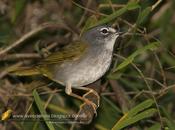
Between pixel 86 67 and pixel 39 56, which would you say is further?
pixel 39 56

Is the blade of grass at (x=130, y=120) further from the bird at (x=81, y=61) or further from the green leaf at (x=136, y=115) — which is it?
the bird at (x=81, y=61)

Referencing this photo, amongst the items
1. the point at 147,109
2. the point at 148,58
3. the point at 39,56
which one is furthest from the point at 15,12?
the point at 147,109

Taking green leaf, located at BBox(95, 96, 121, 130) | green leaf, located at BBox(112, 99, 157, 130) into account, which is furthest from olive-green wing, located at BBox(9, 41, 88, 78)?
green leaf, located at BBox(112, 99, 157, 130)

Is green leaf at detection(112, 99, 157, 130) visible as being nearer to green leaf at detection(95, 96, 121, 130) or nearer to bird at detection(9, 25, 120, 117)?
bird at detection(9, 25, 120, 117)

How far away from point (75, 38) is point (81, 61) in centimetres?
103

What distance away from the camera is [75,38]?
568 cm

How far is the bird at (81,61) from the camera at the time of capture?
15.1ft

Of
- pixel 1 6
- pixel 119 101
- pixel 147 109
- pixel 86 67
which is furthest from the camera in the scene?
pixel 1 6

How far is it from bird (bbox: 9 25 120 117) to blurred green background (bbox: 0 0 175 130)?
5.2 inches

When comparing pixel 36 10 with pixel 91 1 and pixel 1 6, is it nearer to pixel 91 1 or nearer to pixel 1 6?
pixel 1 6

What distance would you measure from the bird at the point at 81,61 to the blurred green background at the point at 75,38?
0.13 meters

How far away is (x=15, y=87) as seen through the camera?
17.7 feet

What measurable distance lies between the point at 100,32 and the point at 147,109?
0.85 m

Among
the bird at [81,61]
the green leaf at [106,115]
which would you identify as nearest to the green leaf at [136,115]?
the bird at [81,61]
